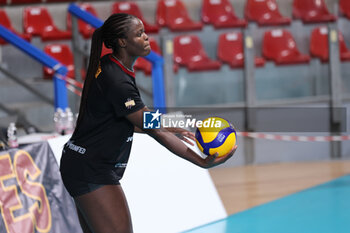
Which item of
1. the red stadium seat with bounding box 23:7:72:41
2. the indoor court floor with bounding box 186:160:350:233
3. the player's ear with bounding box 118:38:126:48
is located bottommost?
the indoor court floor with bounding box 186:160:350:233

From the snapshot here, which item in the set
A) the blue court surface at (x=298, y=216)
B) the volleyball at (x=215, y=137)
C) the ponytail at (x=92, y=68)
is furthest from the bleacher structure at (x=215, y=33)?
the ponytail at (x=92, y=68)

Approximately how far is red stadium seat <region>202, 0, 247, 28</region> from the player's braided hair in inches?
281

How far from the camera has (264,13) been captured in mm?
10195

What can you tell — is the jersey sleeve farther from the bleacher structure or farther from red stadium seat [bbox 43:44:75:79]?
red stadium seat [bbox 43:44:75:79]

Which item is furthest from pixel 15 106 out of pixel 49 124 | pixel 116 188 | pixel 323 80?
pixel 323 80

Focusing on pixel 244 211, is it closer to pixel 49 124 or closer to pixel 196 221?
pixel 196 221

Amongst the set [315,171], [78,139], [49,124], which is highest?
[78,139]

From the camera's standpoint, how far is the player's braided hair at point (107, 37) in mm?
2635

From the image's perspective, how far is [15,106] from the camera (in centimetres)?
679

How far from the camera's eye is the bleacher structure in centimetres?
889

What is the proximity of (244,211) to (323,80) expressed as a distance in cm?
424

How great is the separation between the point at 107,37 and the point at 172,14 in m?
7.50

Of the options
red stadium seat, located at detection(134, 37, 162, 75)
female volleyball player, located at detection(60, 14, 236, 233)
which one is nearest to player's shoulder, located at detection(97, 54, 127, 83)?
female volleyball player, located at detection(60, 14, 236, 233)

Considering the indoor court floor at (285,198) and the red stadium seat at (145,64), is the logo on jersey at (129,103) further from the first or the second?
the red stadium seat at (145,64)
